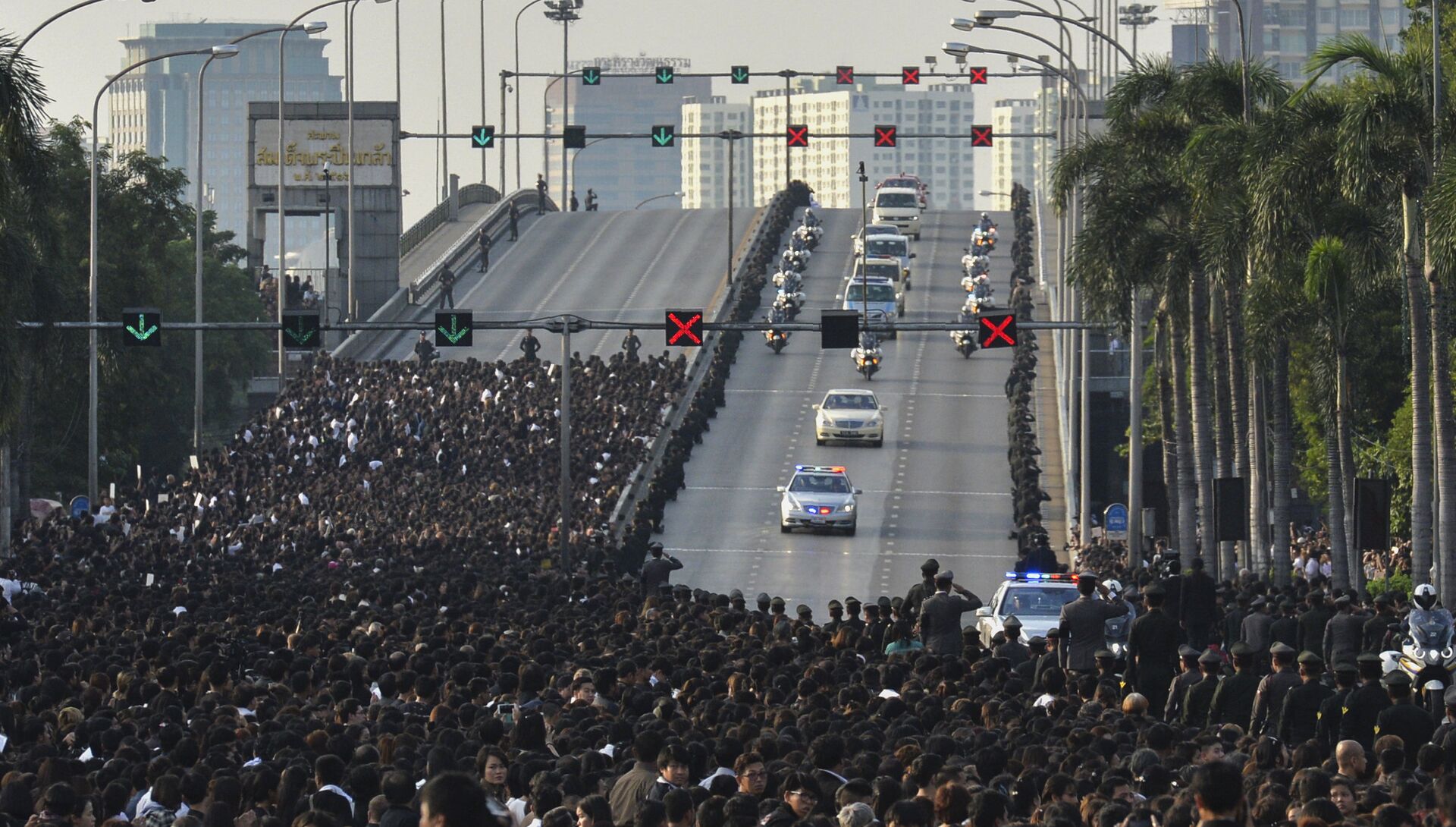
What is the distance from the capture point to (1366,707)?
1686 centimetres

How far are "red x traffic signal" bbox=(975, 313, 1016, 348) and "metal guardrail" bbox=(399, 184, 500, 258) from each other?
4177 centimetres

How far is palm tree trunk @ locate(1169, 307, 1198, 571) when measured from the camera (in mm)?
44844

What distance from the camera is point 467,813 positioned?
311 inches

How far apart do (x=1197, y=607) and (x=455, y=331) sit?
2210 cm

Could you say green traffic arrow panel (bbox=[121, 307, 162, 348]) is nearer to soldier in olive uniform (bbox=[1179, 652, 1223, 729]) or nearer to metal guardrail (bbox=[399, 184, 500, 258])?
soldier in olive uniform (bbox=[1179, 652, 1223, 729])

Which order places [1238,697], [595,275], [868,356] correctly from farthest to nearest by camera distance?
[595,275], [868,356], [1238,697]

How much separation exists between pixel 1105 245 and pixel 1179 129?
228 centimetres

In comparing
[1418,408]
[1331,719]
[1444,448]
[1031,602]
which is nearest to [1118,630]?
[1031,602]

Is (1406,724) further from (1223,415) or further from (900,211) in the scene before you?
(900,211)

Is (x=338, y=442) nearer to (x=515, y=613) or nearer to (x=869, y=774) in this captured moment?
(x=515, y=613)

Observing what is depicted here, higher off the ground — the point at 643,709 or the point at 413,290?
the point at 413,290

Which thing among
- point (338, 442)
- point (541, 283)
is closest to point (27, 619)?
point (338, 442)

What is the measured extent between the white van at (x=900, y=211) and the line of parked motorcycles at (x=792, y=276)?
2331mm

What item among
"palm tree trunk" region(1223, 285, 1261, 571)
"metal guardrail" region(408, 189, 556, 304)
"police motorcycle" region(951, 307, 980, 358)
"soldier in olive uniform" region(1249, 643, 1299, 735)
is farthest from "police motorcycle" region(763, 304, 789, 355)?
"soldier in olive uniform" region(1249, 643, 1299, 735)
